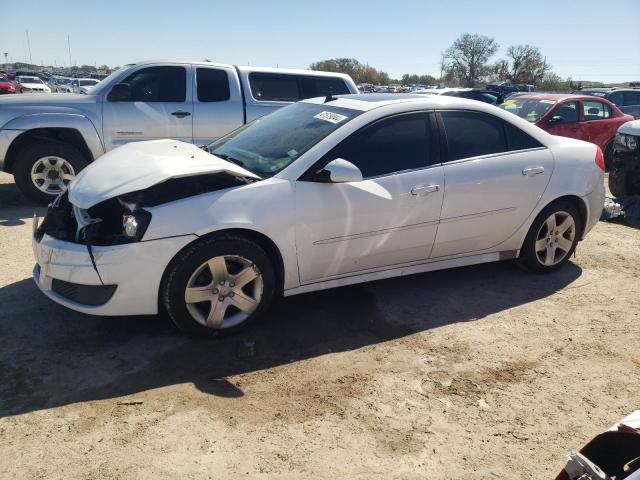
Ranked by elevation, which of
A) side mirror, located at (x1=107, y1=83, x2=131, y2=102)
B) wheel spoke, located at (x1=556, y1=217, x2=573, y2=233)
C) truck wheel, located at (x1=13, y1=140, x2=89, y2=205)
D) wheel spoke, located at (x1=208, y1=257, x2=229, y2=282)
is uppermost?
side mirror, located at (x1=107, y1=83, x2=131, y2=102)

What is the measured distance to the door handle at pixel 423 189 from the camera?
3850mm

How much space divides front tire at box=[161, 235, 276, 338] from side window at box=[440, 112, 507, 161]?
5.93 ft

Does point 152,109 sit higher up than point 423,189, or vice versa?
point 152,109

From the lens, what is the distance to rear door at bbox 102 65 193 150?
684cm

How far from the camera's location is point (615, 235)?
6.15 m

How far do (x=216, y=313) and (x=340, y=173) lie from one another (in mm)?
1242

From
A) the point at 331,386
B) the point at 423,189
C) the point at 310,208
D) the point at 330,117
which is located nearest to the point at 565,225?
the point at 423,189

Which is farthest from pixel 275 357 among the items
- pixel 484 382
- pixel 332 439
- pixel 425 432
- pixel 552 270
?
pixel 552 270

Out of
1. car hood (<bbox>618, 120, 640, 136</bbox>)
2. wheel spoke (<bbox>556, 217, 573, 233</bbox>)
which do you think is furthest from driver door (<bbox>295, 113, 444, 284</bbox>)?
car hood (<bbox>618, 120, 640, 136</bbox>)

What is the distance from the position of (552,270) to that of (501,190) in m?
1.12

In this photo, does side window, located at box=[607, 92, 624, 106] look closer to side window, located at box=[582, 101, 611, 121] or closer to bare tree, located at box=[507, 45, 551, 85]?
side window, located at box=[582, 101, 611, 121]

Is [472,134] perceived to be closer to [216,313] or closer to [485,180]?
[485,180]

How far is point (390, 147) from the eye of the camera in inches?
153

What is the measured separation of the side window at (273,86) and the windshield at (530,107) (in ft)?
15.7
